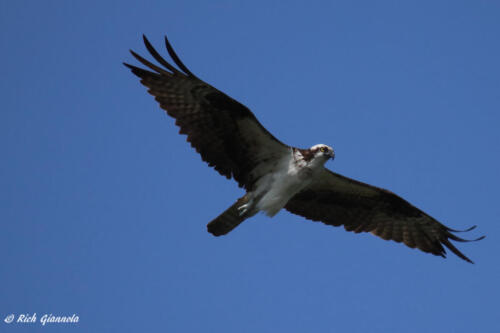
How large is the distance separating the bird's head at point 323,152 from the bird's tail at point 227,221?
144 cm

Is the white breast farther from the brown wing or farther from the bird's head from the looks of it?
the brown wing

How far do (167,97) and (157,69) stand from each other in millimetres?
476

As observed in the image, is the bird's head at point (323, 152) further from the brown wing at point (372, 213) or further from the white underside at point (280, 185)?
the brown wing at point (372, 213)

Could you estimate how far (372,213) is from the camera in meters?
12.4

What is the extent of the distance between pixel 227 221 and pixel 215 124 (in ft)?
5.23

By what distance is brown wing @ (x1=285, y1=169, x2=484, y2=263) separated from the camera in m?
12.0

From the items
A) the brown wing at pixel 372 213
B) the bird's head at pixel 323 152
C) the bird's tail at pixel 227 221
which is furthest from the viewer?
the brown wing at pixel 372 213

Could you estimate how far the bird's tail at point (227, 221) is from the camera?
1072cm

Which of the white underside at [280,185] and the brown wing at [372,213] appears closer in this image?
the white underside at [280,185]

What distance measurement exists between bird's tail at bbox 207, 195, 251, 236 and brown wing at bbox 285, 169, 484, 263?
4.84 ft

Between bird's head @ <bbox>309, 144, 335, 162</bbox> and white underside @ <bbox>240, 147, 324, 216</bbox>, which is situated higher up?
bird's head @ <bbox>309, 144, 335, 162</bbox>

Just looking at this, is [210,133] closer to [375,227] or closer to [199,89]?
[199,89]

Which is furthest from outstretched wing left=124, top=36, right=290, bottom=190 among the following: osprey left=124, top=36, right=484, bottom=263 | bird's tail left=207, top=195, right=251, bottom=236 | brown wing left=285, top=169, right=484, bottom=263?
brown wing left=285, top=169, right=484, bottom=263

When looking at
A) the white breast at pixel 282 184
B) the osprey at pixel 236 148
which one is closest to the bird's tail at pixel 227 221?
the osprey at pixel 236 148
